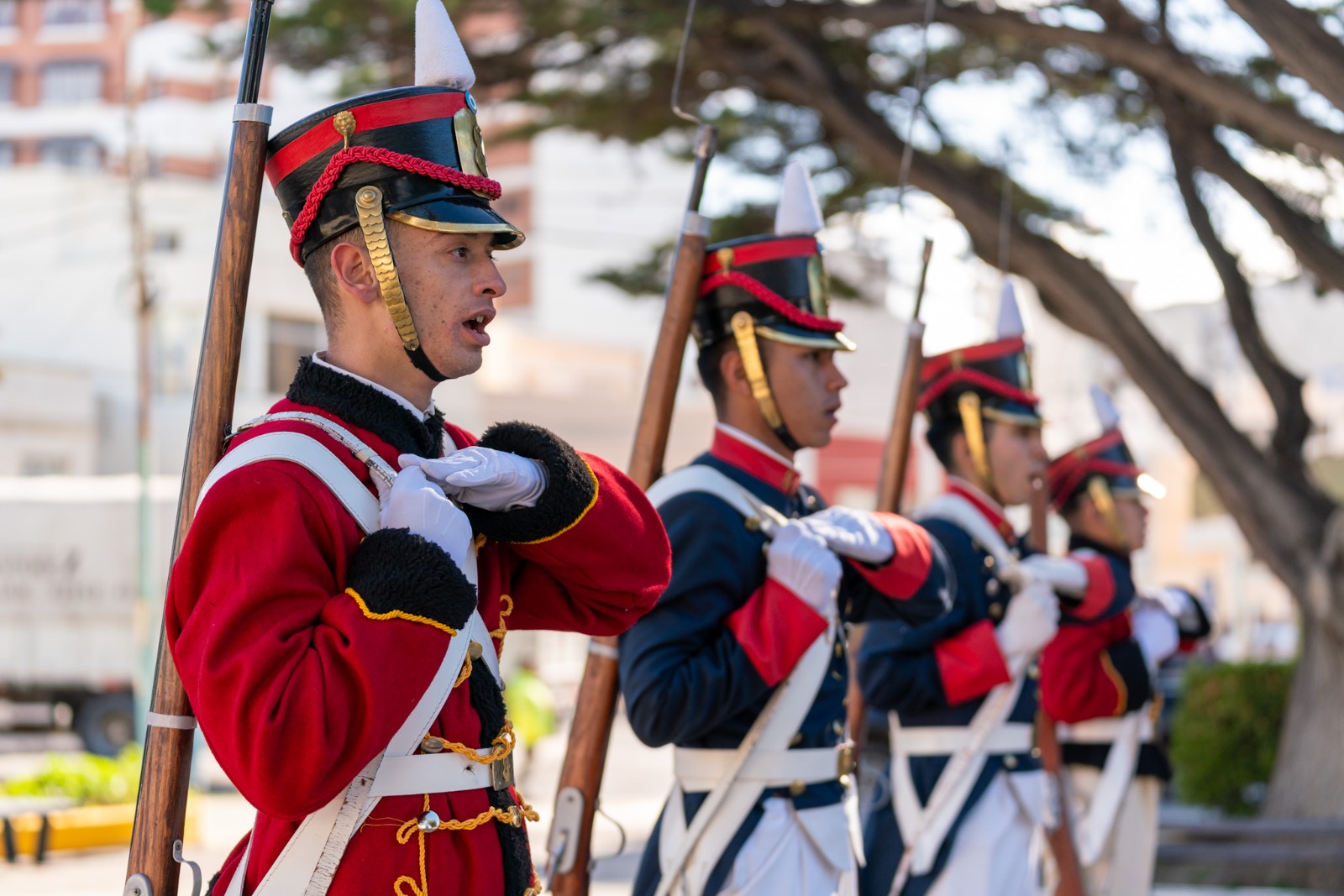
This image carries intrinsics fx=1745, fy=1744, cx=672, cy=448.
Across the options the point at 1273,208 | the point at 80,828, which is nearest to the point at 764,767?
the point at 1273,208

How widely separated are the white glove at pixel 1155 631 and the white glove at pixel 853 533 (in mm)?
3348

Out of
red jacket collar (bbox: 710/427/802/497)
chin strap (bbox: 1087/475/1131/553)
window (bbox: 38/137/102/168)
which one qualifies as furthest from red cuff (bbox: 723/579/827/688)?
window (bbox: 38/137/102/168)

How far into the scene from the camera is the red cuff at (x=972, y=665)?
5238 millimetres

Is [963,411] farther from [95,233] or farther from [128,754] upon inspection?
[95,233]

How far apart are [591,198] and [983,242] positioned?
1248 inches

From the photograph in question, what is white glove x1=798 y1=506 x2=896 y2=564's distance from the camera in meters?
4.06

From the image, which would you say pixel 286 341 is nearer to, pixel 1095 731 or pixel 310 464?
pixel 1095 731

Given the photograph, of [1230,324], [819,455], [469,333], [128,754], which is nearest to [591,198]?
[819,455]

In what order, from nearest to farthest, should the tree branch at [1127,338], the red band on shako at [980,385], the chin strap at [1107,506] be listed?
the red band on shako at [980,385] → the chin strap at [1107,506] → the tree branch at [1127,338]

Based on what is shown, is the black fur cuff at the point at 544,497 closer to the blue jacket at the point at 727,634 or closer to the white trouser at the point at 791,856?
the blue jacket at the point at 727,634

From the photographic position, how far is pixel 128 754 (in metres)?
13.5

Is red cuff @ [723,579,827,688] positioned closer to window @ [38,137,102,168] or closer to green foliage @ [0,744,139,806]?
green foliage @ [0,744,139,806]

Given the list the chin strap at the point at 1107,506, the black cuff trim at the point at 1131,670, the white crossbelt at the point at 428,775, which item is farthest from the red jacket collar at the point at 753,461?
the chin strap at the point at 1107,506

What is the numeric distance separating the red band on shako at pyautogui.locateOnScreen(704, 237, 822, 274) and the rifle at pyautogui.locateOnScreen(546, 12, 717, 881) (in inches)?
5.4
